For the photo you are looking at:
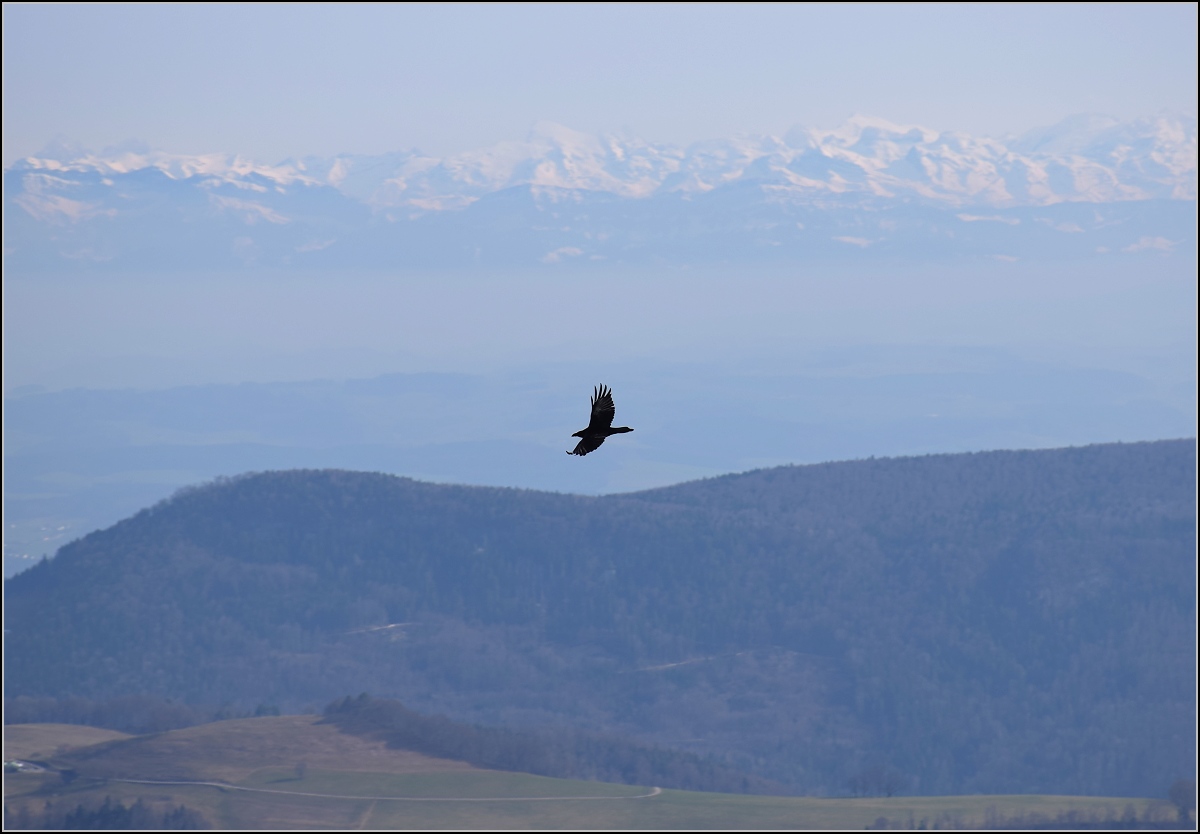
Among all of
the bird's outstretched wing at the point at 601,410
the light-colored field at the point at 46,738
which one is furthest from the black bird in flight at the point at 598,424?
the light-colored field at the point at 46,738

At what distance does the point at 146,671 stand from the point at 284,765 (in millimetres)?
65711

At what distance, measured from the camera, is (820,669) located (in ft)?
623

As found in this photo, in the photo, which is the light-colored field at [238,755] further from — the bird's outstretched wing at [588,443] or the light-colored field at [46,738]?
the bird's outstretched wing at [588,443]

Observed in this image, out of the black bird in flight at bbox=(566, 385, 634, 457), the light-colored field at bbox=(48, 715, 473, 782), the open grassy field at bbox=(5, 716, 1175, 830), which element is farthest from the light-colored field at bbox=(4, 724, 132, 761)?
the black bird in flight at bbox=(566, 385, 634, 457)

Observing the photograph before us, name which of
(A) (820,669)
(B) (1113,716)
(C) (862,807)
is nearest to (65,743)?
(C) (862,807)

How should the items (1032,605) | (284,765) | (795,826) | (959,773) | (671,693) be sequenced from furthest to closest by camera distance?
(1032,605)
(671,693)
(959,773)
(284,765)
(795,826)

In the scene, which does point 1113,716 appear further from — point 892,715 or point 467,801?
point 467,801

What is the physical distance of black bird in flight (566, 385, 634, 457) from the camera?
2589 centimetres

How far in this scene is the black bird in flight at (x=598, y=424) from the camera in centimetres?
2589

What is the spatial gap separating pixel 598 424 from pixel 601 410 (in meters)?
0.26

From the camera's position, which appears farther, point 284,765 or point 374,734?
point 374,734

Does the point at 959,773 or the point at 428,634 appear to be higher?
the point at 428,634

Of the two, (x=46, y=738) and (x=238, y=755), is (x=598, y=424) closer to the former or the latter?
(x=238, y=755)

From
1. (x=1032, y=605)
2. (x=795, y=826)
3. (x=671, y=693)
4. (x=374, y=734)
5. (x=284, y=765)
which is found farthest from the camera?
(x=1032, y=605)
